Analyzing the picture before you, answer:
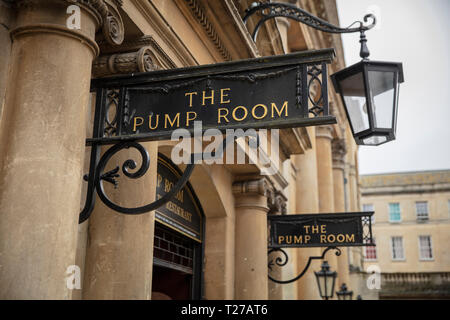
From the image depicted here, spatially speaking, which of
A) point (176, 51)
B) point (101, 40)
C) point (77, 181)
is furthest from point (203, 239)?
point (77, 181)

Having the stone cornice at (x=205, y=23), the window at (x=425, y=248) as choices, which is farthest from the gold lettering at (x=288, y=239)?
the window at (x=425, y=248)

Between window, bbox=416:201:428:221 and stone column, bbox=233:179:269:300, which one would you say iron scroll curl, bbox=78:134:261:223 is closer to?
stone column, bbox=233:179:269:300

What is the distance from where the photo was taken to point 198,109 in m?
4.00

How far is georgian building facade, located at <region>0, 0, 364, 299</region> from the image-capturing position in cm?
321

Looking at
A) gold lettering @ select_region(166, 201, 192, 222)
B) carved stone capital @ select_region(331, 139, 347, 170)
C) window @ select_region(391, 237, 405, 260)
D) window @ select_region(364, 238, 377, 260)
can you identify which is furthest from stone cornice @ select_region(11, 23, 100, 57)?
window @ select_region(391, 237, 405, 260)

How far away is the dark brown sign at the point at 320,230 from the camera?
938 centimetres

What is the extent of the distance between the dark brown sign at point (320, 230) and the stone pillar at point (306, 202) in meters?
5.72

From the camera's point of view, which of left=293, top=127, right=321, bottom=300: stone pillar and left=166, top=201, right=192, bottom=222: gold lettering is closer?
left=166, top=201, right=192, bottom=222: gold lettering

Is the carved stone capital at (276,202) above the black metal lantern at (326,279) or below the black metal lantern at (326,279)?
above

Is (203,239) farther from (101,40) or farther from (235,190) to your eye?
(101,40)

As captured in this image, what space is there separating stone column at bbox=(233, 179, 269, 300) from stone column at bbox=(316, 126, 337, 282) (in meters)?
9.25

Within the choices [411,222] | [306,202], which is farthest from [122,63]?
[411,222]

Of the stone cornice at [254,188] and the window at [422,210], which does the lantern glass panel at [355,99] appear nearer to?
the stone cornice at [254,188]

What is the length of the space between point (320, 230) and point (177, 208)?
9.58 ft
